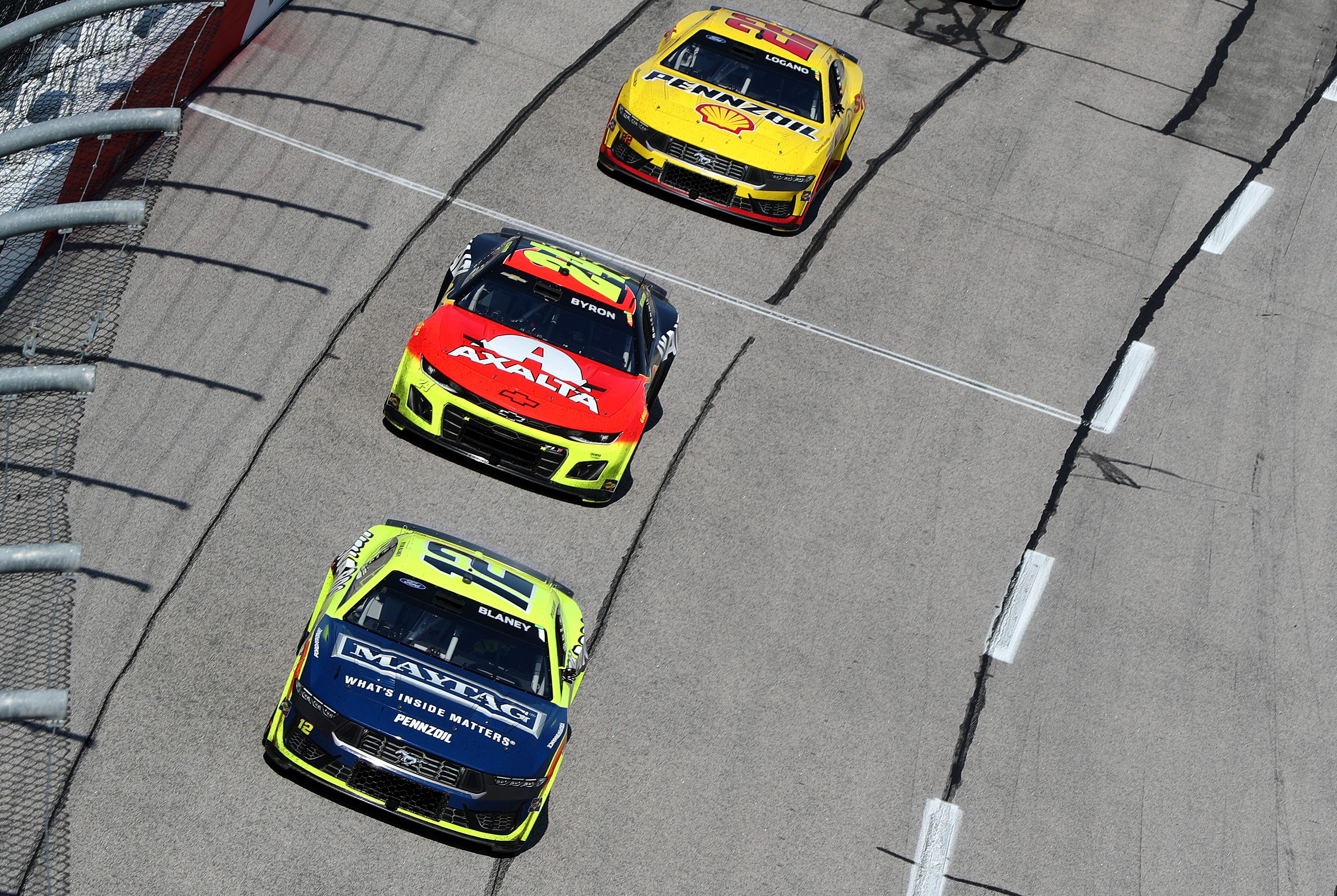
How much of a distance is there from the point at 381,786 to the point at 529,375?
137 inches

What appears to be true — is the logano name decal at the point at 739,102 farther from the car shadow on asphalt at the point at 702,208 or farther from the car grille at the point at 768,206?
the car shadow on asphalt at the point at 702,208

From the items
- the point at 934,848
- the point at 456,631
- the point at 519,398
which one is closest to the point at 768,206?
the point at 519,398

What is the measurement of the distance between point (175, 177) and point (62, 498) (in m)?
4.23

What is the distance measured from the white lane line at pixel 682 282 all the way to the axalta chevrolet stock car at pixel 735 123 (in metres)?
0.84

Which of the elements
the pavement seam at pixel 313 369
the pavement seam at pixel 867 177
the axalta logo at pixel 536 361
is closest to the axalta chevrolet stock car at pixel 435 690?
the pavement seam at pixel 313 369

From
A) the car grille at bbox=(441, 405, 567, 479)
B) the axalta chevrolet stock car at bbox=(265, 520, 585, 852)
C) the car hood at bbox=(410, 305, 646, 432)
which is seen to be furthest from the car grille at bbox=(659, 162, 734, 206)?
the axalta chevrolet stock car at bbox=(265, 520, 585, 852)

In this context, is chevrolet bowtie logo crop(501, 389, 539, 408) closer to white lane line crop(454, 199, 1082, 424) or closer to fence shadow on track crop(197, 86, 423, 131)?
white lane line crop(454, 199, 1082, 424)

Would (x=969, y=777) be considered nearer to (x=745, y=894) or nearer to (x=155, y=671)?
(x=745, y=894)

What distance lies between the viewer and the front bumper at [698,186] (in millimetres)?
13633

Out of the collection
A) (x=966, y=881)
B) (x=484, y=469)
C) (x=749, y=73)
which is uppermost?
(x=749, y=73)

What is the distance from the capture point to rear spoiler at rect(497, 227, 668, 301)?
12.2 metres

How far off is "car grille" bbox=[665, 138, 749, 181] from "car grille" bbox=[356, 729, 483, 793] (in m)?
7.05

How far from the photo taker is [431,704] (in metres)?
8.42

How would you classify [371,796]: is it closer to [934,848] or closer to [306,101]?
[934,848]
